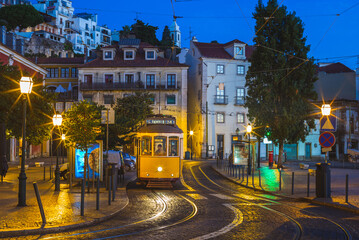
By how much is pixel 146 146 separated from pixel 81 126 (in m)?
3.12

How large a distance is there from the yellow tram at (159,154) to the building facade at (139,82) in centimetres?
3659

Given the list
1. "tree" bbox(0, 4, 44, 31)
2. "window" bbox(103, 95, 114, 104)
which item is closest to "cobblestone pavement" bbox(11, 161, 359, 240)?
Result: "window" bbox(103, 95, 114, 104)

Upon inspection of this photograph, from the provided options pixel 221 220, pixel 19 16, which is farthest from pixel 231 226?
pixel 19 16

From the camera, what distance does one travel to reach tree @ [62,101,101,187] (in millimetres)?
18875

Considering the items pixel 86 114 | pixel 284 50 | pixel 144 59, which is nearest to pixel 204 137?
pixel 144 59

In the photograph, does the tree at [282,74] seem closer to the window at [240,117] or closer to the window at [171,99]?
the window at [171,99]

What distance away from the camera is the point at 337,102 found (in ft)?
188

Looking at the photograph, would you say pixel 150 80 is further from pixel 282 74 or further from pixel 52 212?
pixel 52 212

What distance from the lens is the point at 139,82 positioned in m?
57.0

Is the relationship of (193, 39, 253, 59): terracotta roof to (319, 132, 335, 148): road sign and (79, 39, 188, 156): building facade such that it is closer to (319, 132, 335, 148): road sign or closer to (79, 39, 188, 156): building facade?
(79, 39, 188, 156): building facade

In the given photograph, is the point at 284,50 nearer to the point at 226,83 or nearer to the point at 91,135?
the point at 91,135

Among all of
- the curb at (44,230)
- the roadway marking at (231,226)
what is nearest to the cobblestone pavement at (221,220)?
the roadway marking at (231,226)

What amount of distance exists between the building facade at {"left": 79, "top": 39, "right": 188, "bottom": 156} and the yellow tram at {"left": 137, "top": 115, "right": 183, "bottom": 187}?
36587 millimetres

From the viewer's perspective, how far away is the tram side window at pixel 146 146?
19953 mm
